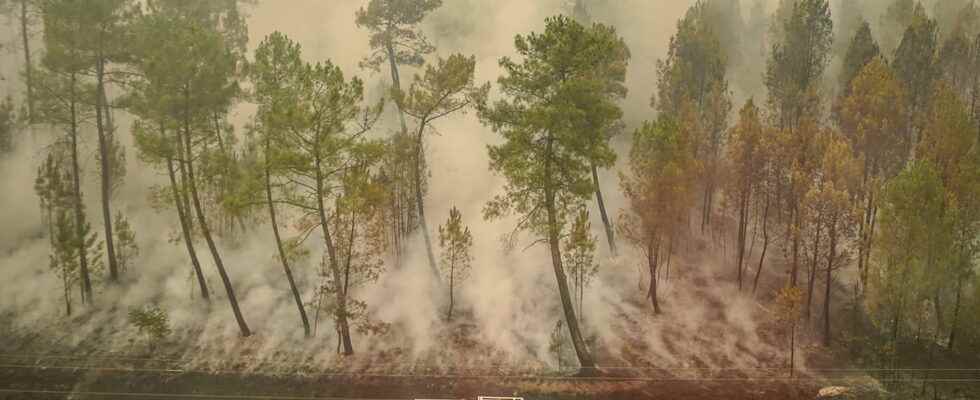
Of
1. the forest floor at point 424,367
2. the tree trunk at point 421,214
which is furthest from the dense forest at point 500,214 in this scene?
the tree trunk at point 421,214

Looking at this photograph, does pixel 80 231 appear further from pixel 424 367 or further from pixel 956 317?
pixel 956 317

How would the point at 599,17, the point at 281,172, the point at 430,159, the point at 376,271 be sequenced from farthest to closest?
the point at 599,17 → the point at 430,159 → the point at 376,271 → the point at 281,172

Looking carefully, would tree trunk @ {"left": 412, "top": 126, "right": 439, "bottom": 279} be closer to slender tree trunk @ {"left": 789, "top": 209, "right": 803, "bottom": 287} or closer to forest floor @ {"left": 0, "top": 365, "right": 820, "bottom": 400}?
forest floor @ {"left": 0, "top": 365, "right": 820, "bottom": 400}

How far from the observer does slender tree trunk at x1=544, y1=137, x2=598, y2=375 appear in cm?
2631

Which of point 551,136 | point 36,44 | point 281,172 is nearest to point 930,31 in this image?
point 551,136

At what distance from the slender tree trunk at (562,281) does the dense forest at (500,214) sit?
0.12 metres

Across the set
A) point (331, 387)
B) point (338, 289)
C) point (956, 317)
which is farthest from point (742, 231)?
point (331, 387)

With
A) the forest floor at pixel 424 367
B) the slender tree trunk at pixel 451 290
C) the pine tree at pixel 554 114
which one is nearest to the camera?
the pine tree at pixel 554 114

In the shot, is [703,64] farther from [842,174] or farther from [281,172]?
[281,172]

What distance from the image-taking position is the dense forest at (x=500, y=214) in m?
26.8

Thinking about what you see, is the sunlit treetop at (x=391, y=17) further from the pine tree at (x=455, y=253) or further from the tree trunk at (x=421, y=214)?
the pine tree at (x=455, y=253)

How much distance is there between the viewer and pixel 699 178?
36.5 m

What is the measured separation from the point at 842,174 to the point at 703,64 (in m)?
11.1

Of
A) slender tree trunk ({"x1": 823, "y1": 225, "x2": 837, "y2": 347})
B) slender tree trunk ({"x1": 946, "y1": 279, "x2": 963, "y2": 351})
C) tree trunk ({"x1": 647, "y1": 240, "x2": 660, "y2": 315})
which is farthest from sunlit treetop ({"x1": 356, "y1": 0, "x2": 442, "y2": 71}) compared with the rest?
slender tree trunk ({"x1": 946, "y1": 279, "x2": 963, "y2": 351})
